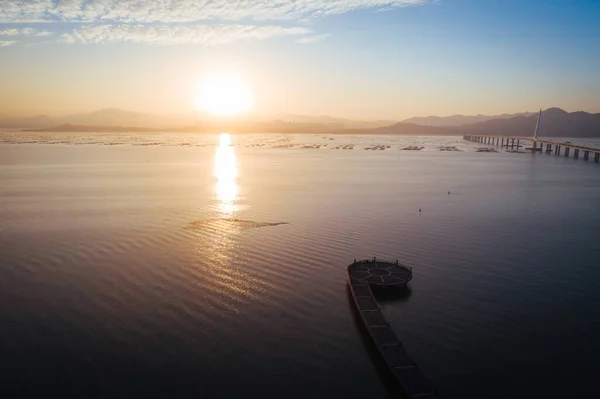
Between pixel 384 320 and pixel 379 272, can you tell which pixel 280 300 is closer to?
pixel 384 320

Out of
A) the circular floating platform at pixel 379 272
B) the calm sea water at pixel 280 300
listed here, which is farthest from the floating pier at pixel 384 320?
the calm sea water at pixel 280 300

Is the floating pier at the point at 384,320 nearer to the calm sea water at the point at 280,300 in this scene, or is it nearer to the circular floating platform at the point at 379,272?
the circular floating platform at the point at 379,272

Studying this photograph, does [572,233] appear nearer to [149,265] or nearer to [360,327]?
[360,327]

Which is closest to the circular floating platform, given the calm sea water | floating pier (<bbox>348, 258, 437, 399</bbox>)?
floating pier (<bbox>348, 258, 437, 399</bbox>)

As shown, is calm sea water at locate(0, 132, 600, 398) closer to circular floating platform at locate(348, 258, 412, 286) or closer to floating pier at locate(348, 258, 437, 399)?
floating pier at locate(348, 258, 437, 399)

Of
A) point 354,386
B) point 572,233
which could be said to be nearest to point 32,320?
point 354,386

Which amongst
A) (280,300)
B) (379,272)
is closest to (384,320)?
(280,300)
